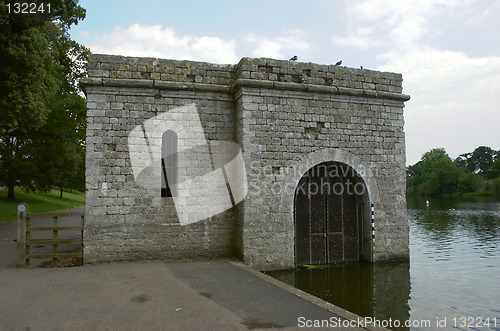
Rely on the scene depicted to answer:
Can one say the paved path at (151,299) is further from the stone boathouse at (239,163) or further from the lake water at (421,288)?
the lake water at (421,288)

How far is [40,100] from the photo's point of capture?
13.0m

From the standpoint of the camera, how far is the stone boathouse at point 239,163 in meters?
8.27

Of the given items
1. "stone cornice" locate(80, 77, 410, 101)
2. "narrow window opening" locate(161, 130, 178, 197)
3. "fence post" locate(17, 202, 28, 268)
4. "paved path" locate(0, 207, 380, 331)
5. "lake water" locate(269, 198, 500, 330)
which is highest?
"stone cornice" locate(80, 77, 410, 101)

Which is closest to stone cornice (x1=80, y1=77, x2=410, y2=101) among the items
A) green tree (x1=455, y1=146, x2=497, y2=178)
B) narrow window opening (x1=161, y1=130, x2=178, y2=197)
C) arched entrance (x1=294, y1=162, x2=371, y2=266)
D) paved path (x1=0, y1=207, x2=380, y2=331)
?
narrow window opening (x1=161, y1=130, x2=178, y2=197)

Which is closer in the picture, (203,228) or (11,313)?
(11,313)

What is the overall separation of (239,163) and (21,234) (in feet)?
16.2

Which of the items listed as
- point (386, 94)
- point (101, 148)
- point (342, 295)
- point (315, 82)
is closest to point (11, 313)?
point (101, 148)

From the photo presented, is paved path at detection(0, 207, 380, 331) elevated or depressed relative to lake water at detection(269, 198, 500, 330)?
elevated

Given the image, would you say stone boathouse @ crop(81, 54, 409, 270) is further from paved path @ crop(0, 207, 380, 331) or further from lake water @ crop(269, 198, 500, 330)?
paved path @ crop(0, 207, 380, 331)

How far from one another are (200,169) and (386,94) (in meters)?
5.30

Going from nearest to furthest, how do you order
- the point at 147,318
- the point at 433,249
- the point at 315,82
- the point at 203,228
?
the point at 147,318 < the point at 203,228 < the point at 315,82 < the point at 433,249

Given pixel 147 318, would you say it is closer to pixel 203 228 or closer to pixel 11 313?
pixel 11 313

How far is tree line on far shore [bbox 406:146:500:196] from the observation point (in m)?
64.8

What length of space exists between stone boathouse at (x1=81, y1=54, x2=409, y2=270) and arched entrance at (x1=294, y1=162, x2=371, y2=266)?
0.09ft
